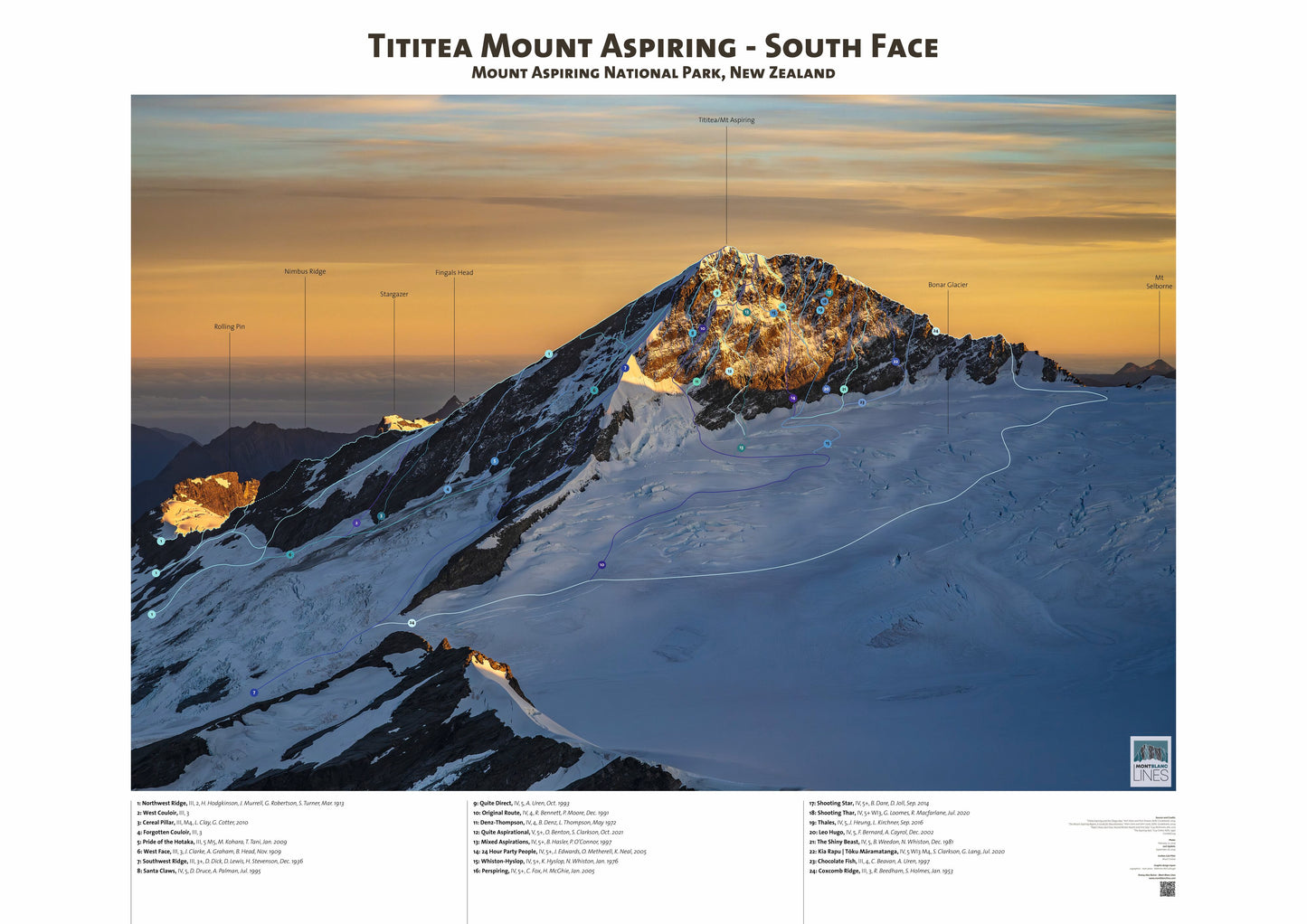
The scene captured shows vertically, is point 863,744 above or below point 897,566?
below

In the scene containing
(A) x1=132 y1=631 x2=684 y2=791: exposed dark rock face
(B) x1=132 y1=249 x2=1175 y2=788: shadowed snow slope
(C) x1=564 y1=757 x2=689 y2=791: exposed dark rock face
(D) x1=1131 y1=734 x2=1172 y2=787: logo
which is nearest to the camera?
(C) x1=564 y1=757 x2=689 y2=791: exposed dark rock face

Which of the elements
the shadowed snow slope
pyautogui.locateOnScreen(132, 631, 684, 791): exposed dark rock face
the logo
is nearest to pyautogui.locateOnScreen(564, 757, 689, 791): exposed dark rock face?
pyautogui.locateOnScreen(132, 631, 684, 791): exposed dark rock face

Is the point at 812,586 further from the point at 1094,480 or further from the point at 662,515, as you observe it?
the point at 1094,480

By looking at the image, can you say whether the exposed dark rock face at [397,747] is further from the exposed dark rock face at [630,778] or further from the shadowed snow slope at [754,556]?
the shadowed snow slope at [754,556]

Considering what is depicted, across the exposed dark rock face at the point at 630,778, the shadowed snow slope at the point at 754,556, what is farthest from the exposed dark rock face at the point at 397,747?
the shadowed snow slope at the point at 754,556

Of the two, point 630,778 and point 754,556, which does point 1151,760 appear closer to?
point 630,778

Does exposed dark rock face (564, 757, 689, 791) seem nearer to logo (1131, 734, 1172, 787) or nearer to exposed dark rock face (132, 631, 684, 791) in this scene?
exposed dark rock face (132, 631, 684, 791)

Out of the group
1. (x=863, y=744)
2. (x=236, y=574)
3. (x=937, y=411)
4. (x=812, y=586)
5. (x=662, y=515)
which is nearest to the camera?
(x=863, y=744)

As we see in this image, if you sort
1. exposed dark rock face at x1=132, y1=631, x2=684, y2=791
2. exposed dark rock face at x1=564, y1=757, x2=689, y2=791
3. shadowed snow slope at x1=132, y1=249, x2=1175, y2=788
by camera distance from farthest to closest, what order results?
shadowed snow slope at x1=132, y1=249, x2=1175, y2=788, exposed dark rock face at x1=132, y1=631, x2=684, y2=791, exposed dark rock face at x1=564, y1=757, x2=689, y2=791

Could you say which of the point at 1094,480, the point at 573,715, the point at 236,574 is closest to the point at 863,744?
the point at 573,715
